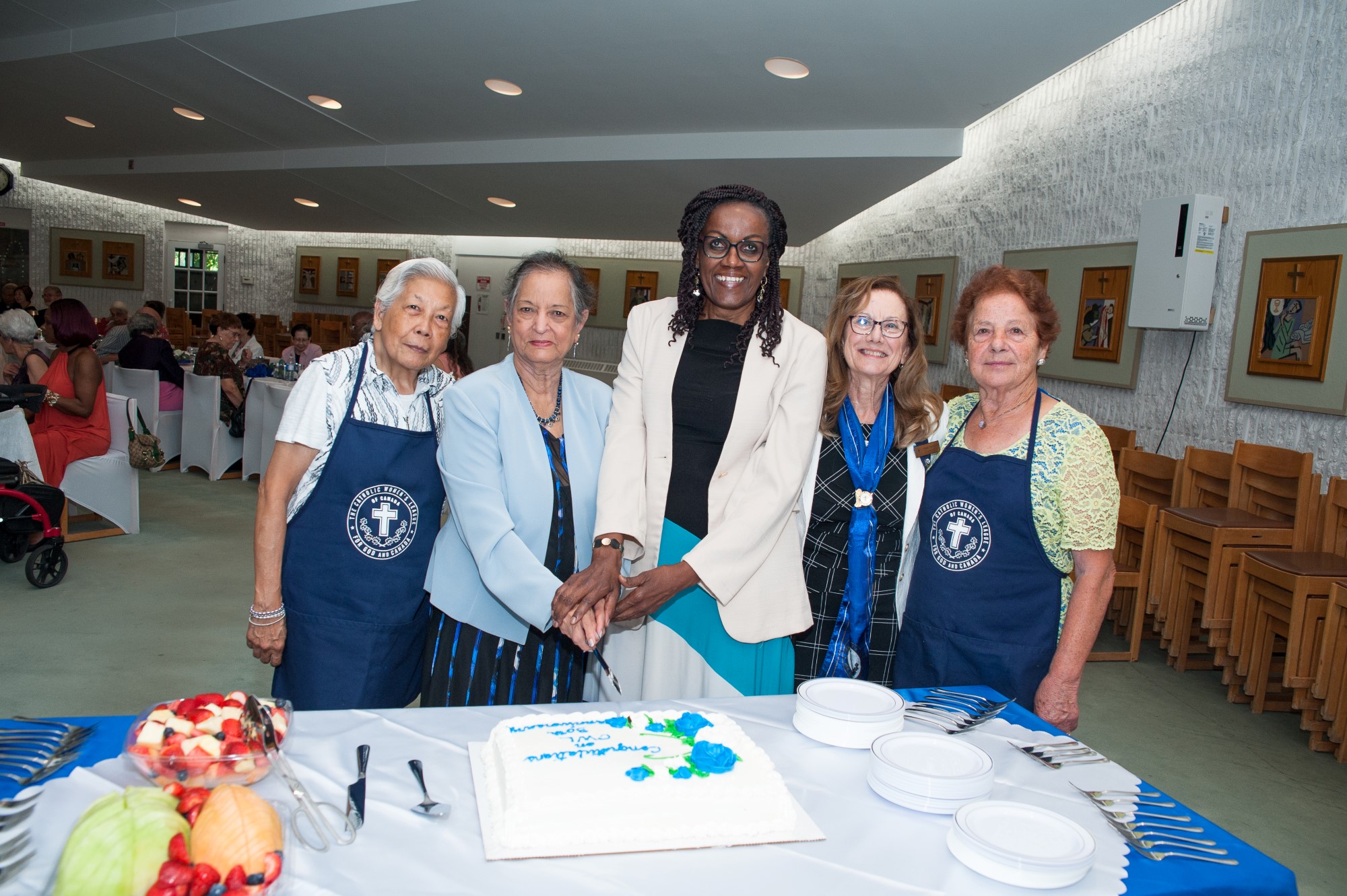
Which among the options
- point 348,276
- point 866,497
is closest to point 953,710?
point 866,497

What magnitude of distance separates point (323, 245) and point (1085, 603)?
16.8 m

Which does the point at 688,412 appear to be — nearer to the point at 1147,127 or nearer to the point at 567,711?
the point at 567,711

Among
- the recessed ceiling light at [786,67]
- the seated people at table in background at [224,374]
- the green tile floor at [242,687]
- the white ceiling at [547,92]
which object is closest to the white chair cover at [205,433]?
the seated people at table in background at [224,374]

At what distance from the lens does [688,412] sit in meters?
2.07

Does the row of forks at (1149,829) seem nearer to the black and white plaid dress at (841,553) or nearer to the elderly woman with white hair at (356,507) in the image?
the black and white plaid dress at (841,553)

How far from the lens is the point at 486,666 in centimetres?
202

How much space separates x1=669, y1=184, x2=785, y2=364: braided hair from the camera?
2.01m

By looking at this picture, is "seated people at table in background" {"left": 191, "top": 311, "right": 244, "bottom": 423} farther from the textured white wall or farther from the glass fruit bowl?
the glass fruit bowl

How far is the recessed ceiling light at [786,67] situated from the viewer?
6164 millimetres

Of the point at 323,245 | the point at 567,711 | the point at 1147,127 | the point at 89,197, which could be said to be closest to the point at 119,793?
the point at 567,711

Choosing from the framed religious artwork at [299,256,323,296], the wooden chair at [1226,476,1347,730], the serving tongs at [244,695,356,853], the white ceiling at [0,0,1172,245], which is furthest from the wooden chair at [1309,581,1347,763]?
the framed religious artwork at [299,256,323,296]

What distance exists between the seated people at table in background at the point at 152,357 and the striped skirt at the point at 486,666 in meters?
7.10

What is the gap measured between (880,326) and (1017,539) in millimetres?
591

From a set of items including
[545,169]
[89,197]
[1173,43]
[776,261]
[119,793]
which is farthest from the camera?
[89,197]
